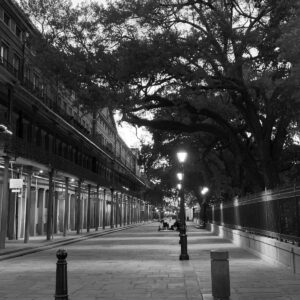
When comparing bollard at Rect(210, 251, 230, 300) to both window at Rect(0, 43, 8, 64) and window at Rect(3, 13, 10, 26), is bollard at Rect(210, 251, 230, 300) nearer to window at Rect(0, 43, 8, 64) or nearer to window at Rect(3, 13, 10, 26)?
window at Rect(0, 43, 8, 64)

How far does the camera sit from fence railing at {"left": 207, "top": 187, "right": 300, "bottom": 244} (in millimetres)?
13586

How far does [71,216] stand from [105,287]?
141 feet

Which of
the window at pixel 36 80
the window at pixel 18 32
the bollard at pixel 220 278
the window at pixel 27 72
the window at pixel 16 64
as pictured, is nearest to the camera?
the bollard at pixel 220 278

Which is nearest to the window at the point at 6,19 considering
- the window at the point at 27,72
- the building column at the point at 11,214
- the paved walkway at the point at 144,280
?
the window at the point at 27,72

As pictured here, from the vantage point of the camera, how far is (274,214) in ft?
52.6

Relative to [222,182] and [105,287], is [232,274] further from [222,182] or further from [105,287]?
[222,182]

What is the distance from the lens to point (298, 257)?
12.5 m

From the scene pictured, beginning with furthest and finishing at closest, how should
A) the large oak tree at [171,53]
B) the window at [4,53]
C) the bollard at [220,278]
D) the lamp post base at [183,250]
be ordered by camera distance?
1. the window at [4,53]
2. the large oak tree at [171,53]
3. the lamp post base at [183,250]
4. the bollard at [220,278]

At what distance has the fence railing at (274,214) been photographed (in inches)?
535

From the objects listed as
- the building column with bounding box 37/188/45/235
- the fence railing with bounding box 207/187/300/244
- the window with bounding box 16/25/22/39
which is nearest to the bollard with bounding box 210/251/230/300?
the fence railing with bounding box 207/187/300/244

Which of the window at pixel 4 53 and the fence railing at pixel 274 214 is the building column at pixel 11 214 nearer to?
the window at pixel 4 53

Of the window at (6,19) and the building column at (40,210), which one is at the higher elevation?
the window at (6,19)

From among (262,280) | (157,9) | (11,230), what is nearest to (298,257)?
(262,280)

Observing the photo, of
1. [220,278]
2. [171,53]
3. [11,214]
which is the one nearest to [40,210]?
[11,214]
